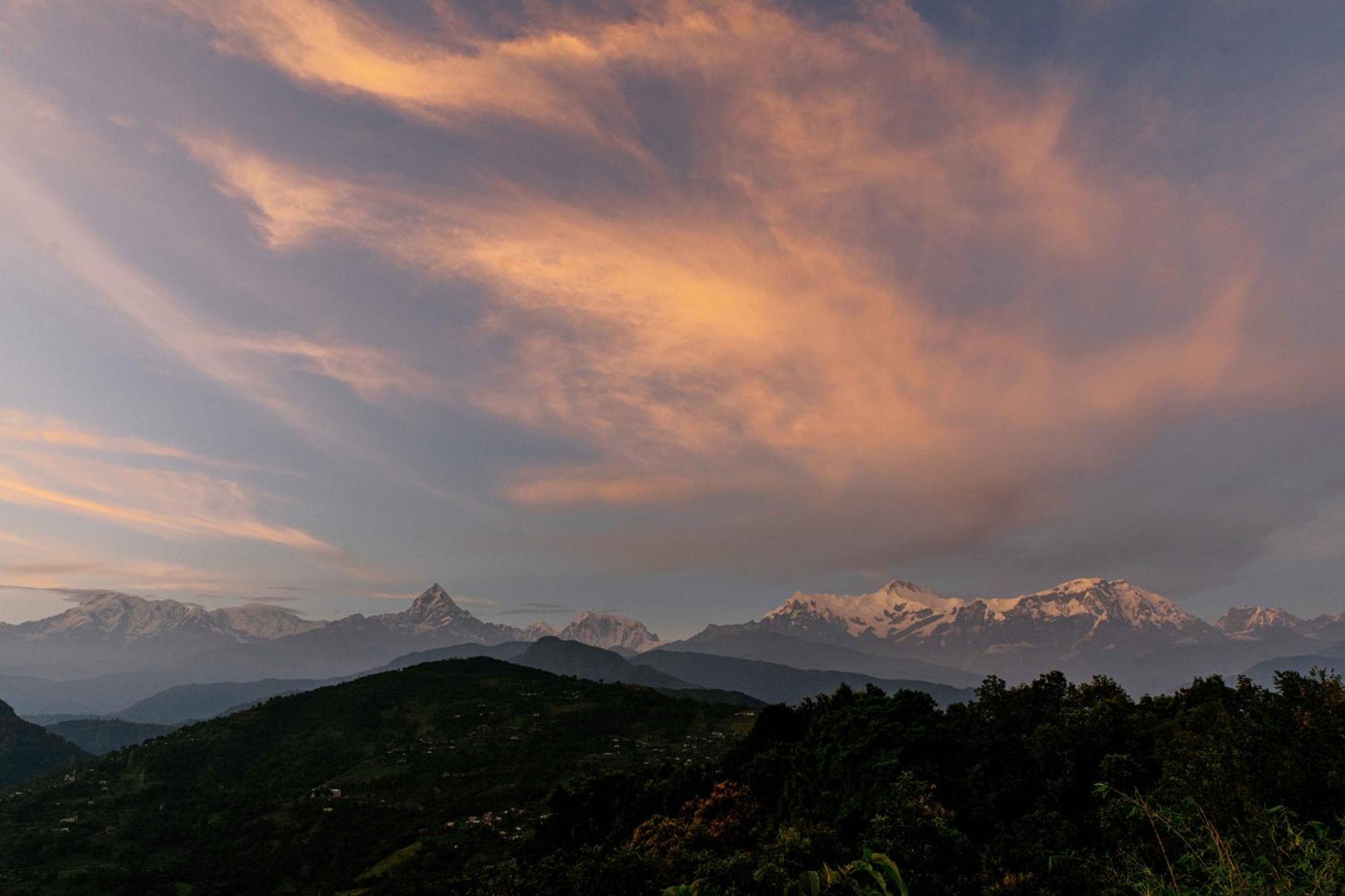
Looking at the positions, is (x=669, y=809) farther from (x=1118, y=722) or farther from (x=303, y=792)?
(x=303, y=792)

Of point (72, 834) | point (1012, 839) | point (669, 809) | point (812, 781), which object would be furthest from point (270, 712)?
point (1012, 839)

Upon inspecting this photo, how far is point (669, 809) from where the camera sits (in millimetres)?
53594

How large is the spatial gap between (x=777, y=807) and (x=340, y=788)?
109 metres

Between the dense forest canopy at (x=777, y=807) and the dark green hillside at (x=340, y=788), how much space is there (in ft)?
2.00

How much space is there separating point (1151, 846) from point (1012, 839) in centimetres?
754

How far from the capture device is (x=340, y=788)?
12181 cm

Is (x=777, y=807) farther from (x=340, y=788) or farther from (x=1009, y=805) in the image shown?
(x=340, y=788)

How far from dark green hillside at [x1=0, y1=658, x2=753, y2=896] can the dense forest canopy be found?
61 centimetres

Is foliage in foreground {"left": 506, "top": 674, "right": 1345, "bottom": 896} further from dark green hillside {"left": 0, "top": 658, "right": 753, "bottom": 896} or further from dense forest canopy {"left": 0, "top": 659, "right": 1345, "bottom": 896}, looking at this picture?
dark green hillside {"left": 0, "top": 658, "right": 753, "bottom": 896}

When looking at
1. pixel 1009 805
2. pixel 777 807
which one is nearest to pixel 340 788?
pixel 777 807

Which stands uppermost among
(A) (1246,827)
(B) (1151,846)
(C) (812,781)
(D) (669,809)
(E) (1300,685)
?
(E) (1300,685)

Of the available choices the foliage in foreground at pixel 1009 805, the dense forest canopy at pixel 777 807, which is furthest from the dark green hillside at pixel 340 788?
the foliage in foreground at pixel 1009 805

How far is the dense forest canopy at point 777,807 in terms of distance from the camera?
23.9 m

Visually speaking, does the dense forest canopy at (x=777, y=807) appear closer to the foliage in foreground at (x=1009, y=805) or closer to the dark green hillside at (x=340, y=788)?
the foliage in foreground at (x=1009, y=805)
